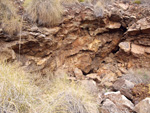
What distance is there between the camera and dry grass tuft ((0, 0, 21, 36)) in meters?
3.81

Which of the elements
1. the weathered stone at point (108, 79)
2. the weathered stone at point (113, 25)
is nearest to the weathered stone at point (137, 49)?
the weathered stone at point (113, 25)

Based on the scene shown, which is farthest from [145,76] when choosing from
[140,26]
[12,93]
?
[12,93]

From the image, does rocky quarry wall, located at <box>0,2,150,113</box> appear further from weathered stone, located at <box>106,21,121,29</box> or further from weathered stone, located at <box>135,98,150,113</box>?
weathered stone, located at <box>135,98,150,113</box>

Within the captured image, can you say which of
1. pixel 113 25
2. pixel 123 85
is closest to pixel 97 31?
pixel 113 25

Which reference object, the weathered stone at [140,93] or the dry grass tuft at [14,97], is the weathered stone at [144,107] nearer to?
the weathered stone at [140,93]

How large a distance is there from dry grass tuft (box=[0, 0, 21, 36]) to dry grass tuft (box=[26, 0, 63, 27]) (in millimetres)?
542

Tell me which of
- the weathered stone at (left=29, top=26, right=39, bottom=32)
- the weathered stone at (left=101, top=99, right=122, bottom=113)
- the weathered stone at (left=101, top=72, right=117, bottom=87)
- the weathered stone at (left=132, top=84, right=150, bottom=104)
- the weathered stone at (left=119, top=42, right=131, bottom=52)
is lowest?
the weathered stone at (left=101, top=72, right=117, bottom=87)

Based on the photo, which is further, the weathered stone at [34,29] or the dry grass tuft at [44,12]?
the dry grass tuft at [44,12]

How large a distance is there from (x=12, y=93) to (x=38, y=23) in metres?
3.06

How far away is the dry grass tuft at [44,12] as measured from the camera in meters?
4.45

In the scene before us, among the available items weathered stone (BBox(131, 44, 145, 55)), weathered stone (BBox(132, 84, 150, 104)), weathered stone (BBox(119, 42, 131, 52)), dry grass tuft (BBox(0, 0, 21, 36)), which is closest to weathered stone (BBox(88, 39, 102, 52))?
weathered stone (BBox(119, 42, 131, 52))

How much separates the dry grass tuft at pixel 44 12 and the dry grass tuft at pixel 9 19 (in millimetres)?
542

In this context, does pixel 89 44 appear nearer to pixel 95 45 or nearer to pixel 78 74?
pixel 95 45

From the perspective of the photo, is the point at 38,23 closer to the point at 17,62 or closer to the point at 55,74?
the point at 17,62
